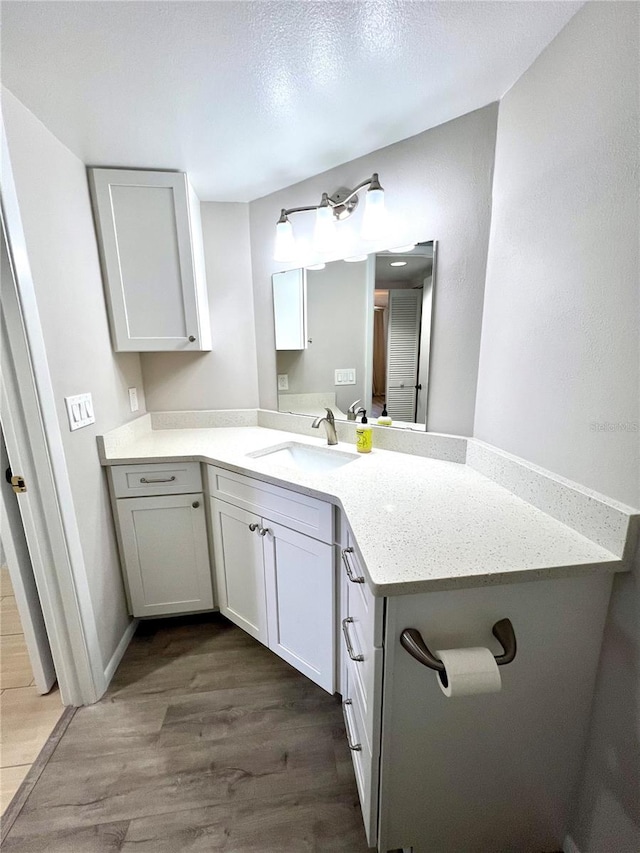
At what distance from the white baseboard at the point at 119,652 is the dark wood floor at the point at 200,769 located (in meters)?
0.03

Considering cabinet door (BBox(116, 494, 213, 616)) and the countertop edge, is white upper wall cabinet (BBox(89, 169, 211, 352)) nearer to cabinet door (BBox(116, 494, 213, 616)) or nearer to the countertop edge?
cabinet door (BBox(116, 494, 213, 616))

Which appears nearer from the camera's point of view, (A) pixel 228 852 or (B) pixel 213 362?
(A) pixel 228 852

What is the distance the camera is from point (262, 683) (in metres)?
1.44

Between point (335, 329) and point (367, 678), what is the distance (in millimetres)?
1409

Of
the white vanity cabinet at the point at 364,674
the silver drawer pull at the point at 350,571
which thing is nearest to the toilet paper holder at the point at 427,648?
the white vanity cabinet at the point at 364,674

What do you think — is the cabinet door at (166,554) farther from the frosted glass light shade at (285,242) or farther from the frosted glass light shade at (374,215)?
the frosted glass light shade at (374,215)

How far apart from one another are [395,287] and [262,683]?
180cm

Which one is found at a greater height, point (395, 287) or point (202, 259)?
point (202, 259)

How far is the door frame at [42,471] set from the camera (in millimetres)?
1013

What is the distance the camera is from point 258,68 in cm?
99

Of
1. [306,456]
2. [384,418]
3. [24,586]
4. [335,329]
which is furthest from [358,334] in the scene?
[24,586]

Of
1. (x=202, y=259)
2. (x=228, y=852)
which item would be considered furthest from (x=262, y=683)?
(x=202, y=259)

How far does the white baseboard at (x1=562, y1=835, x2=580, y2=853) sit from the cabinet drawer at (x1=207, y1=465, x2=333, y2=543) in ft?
3.36

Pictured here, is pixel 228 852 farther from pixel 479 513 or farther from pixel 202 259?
pixel 202 259
